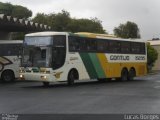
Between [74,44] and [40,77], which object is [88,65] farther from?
[40,77]

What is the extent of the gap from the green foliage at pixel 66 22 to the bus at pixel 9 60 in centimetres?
3397

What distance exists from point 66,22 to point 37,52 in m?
45.0

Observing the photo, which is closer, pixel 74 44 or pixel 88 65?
pixel 74 44

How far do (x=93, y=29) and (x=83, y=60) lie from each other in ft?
152

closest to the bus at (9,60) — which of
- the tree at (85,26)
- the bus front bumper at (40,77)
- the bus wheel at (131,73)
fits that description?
the bus front bumper at (40,77)

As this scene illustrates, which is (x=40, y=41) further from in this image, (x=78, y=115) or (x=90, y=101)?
(x=78, y=115)

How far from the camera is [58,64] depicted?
27125 mm

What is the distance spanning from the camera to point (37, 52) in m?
27.1

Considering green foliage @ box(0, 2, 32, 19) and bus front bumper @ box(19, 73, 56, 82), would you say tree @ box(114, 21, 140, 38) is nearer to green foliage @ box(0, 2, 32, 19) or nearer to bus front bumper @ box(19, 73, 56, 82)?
green foliage @ box(0, 2, 32, 19)

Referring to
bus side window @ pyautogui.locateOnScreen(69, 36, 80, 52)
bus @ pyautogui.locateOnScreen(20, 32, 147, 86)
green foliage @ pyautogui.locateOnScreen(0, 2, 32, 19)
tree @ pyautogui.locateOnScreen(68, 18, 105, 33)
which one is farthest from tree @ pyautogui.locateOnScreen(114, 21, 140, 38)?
bus side window @ pyautogui.locateOnScreen(69, 36, 80, 52)

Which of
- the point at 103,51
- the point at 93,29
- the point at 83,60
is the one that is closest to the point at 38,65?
the point at 83,60

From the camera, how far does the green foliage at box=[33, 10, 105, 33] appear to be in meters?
70.8

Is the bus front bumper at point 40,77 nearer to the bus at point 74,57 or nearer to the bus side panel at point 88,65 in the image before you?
the bus at point 74,57

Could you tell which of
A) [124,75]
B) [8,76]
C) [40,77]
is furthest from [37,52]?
[124,75]
